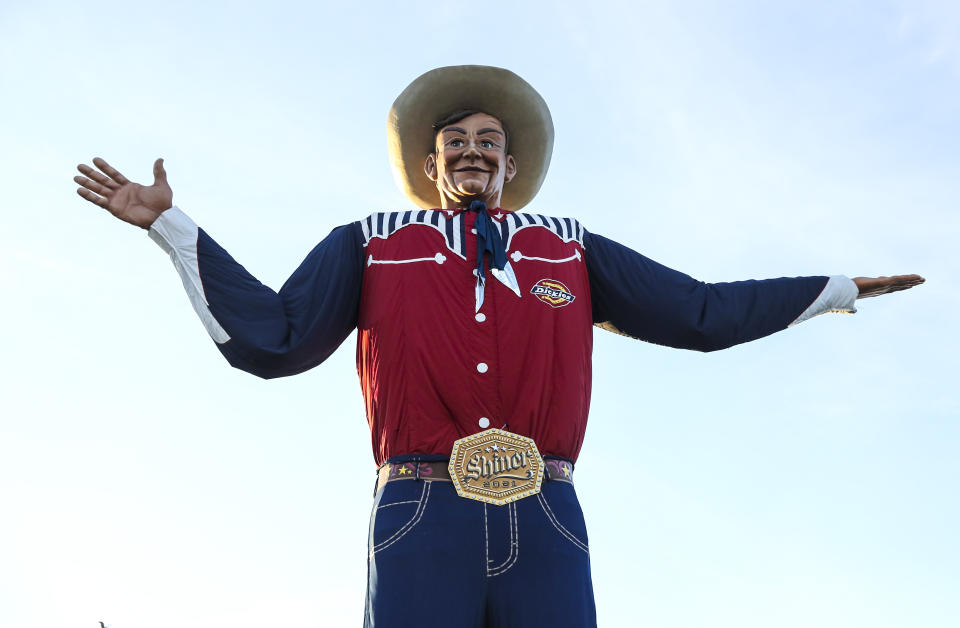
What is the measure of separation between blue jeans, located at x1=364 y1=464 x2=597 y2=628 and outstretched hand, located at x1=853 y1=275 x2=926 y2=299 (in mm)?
2348

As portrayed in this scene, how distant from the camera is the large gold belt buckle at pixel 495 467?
5098mm

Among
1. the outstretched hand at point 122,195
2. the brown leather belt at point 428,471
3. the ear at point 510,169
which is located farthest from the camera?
the ear at point 510,169

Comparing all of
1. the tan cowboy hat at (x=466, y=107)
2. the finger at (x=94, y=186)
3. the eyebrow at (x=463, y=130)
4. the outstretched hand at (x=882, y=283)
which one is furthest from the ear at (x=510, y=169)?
the finger at (x=94, y=186)

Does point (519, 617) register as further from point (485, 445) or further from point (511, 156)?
point (511, 156)

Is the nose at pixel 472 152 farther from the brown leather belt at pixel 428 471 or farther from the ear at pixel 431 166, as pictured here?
the brown leather belt at pixel 428 471

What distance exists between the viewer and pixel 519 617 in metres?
4.97

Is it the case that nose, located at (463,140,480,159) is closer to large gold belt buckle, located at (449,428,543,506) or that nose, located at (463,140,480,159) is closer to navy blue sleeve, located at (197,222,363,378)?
navy blue sleeve, located at (197,222,363,378)

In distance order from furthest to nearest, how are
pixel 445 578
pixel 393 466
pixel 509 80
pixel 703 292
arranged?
pixel 509 80 → pixel 703 292 → pixel 393 466 → pixel 445 578

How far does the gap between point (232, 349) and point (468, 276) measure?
121cm

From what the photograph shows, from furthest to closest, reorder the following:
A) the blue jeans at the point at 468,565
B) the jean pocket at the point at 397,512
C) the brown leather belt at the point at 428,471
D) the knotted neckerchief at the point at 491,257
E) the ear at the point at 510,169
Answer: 1. the ear at the point at 510,169
2. the knotted neckerchief at the point at 491,257
3. the brown leather belt at the point at 428,471
4. the jean pocket at the point at 397,512
5. the blue jeans at the point at 468,565

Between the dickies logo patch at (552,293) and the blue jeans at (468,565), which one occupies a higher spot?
the dickies logo patch at (552,293)

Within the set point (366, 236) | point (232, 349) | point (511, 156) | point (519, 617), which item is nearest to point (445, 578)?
point (519, 617)

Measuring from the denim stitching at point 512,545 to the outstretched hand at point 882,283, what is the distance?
8.18 ft

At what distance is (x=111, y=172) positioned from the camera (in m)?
5.48
